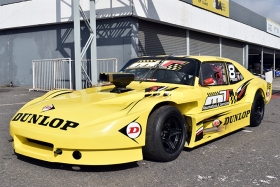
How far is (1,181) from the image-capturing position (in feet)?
11.3

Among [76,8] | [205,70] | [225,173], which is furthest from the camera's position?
[76,8]

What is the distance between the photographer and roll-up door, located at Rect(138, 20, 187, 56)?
14.0 m

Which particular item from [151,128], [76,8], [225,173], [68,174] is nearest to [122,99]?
[151,128]

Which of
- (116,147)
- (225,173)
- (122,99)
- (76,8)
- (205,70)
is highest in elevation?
(76,8)

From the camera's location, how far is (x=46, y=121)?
3744mm

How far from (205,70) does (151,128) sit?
6.10 feet

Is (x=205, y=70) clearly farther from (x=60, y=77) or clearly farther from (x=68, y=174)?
(x=60, y=77)

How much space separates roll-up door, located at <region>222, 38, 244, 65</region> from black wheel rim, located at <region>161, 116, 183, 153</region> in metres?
19.4

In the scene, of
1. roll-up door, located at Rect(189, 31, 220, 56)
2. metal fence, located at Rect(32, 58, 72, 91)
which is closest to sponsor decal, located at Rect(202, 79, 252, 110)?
metal fence, located at Rect(32, 58, 72, 91)

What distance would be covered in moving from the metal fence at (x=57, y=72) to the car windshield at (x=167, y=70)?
25.5 feet

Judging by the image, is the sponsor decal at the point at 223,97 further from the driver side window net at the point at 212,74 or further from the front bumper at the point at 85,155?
the front bumper at the point at 85,155

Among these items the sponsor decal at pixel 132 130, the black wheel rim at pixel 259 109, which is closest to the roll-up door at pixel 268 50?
the black wheel rim at pixel 259 109

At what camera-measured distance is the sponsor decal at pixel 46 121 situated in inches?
142

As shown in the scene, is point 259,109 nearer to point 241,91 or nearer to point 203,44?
point 241,91
